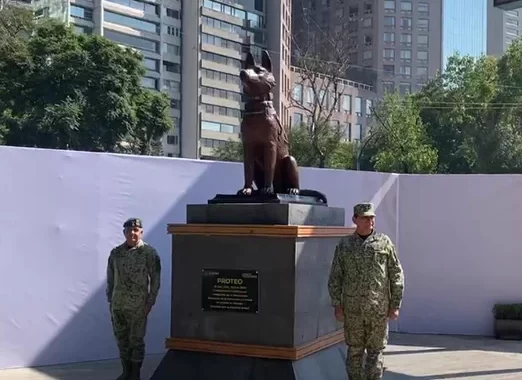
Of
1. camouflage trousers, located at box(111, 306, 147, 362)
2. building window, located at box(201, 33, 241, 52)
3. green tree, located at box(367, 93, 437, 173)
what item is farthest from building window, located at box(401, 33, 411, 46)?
camouflage trousers, located at box(111, 306, 147, 362)

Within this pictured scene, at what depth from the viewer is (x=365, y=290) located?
5.85 meters

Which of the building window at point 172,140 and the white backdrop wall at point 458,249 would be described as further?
the building window at point 172,140

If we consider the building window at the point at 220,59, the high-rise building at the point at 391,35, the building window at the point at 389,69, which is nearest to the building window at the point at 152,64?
the building window at the point at 220,59

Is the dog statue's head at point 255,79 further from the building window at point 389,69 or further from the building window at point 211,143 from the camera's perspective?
the building window at point 389,69

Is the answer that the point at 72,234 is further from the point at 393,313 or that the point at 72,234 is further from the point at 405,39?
the point at 405,39

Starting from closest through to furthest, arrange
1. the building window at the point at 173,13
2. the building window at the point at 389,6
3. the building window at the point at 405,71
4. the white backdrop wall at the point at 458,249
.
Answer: the white backdrop wall at the point at 458,249 < the building window at the point at 173,13 < the building window at the point at 405,71 < the building window at the point at 389,6

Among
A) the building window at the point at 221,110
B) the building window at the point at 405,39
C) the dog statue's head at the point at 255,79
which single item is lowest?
the dog statue's head at the point at 255,79

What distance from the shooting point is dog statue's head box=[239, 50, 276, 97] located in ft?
22.0

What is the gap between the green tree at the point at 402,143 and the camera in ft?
115

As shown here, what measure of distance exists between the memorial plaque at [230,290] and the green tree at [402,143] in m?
28.6

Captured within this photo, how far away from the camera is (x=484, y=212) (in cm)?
1070

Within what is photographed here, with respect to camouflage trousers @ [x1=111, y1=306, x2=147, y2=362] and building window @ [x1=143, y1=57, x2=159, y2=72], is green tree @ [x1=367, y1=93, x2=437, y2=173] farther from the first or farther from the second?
building window @ [x1=143, y1=57, x2=159, y2=72]

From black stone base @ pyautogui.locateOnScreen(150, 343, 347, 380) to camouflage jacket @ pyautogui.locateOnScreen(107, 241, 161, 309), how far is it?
592 millimetres

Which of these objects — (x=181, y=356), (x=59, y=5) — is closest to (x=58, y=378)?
(x=181, y=356)
